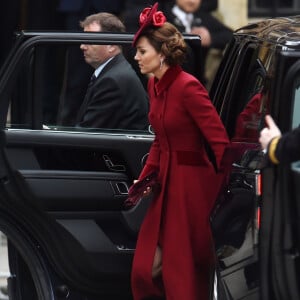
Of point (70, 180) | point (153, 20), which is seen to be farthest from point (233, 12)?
point (153, 20)

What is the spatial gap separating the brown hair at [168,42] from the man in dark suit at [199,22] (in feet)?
16.9

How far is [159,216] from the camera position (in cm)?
594

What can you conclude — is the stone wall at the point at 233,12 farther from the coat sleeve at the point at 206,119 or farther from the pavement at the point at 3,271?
the coat sleeve at the point at 206,119

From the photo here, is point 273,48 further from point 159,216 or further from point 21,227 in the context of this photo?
point 21,227

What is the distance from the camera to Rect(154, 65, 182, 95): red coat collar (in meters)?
5.91

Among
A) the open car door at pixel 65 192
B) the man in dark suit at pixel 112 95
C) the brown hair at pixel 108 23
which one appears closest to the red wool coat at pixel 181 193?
the open car door at pixel 65 192

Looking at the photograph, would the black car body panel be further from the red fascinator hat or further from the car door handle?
the car door handle

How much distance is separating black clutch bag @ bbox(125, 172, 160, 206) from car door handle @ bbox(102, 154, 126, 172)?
0.39 meters

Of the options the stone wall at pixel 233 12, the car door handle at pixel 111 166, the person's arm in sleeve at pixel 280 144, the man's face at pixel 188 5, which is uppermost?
the person's arm in sleeve at pixel 280 144

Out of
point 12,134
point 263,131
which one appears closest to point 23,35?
point 12,134

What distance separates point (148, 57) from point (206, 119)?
438 millimetres

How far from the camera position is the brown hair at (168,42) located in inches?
233

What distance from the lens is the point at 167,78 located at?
5.92 metres

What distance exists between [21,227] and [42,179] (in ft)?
0.84
